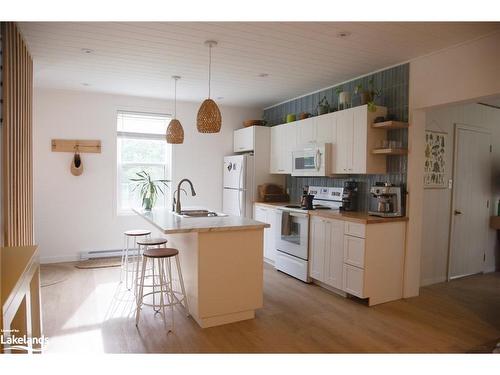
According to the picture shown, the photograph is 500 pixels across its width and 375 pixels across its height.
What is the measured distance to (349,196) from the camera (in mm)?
4195

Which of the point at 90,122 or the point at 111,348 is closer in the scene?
the point at 111,348

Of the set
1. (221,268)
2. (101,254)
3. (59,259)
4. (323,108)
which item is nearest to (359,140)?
(323,108)

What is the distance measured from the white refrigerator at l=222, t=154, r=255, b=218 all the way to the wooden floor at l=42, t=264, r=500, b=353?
1.66 m

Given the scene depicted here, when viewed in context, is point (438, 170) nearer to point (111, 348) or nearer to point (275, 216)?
point (275, 216)

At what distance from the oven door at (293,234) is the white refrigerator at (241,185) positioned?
Answer: 0.88 meters

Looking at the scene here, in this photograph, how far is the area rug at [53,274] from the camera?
4.23 metres

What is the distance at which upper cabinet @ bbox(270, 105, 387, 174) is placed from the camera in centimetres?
379

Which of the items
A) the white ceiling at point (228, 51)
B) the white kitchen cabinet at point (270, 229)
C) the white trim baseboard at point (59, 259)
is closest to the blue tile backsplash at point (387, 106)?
the white ceiling at point (228, 51)

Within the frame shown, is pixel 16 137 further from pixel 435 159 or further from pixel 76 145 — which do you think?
pixel 435 159

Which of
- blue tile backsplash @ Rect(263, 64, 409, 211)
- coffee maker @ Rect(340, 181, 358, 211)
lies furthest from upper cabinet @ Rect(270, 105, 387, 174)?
coffee maker @ Rect(340, 181, 358, 211)

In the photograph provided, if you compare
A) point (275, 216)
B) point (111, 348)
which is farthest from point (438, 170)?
point (111, 348)

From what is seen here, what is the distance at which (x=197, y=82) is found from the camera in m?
4.57

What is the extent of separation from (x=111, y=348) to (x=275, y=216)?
2.74 metres

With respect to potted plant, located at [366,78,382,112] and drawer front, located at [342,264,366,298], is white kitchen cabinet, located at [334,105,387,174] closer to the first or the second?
potted plant, located at [366,78,382,112]
